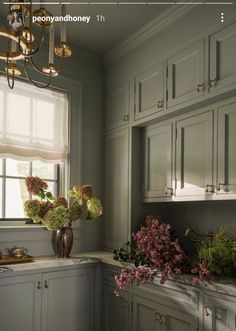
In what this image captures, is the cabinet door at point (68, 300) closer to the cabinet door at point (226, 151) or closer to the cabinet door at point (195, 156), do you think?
the cabinet door at point (195, 156)

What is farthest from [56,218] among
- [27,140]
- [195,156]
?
[195,156]

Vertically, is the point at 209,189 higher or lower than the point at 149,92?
lower

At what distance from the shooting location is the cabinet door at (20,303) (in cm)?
233

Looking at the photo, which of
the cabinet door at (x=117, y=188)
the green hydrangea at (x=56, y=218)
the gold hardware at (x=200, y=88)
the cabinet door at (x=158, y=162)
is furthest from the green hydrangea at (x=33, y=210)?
the gold hardware at (x=200, y=88)

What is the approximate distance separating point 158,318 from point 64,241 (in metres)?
0.96

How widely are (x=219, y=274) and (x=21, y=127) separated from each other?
192 cm

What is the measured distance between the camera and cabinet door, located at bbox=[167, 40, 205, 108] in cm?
234

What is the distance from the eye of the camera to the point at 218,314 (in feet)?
6.26

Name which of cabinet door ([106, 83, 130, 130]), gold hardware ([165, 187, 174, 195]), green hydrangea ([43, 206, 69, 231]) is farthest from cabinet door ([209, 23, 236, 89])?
green hydrangea ([43, 206, 69, 231])

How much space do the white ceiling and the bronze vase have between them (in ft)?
5.53

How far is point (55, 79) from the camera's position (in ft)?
10.1

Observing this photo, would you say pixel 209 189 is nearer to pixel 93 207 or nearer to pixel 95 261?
pixel 93 207

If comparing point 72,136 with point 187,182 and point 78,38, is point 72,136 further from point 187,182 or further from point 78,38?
point 187,182

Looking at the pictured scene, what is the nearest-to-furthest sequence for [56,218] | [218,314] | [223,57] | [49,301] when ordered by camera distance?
[218,314] < [223,57] < [49,301] < [56,218]
